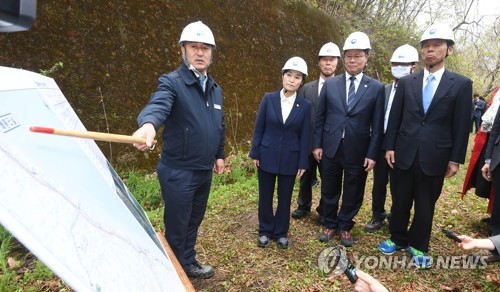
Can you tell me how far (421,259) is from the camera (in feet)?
10.5

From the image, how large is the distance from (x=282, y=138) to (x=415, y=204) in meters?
1.52

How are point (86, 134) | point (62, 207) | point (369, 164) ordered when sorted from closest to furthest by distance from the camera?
1. point (62, 207)
2. point (86, 134)
3. point (369, 164)

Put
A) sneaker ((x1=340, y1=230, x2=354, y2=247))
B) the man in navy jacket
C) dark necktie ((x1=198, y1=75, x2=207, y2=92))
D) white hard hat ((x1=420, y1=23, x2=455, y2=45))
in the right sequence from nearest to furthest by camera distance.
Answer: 1. the man in navy jacket
2. dark necktie ((x1=198, y1=75, x2=207, y2=92))
3. white hard hat ((x1=420, y1=23, x2=455, y2=45))
4. sneaker ((x1=340, y1=230, x2=354, y2=247))

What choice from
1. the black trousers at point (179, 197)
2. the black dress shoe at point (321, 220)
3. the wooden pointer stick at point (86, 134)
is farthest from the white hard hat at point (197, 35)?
the black dress shoe at point (321, 220)

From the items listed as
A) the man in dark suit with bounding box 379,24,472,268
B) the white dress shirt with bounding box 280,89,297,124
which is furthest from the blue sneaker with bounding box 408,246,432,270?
the white dress shirt with bounding box 280,89,297,124

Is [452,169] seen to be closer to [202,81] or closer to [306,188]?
[306,188]

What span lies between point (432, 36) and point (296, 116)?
1.47 meters

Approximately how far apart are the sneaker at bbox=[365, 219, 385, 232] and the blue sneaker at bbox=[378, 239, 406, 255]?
0.47 metres

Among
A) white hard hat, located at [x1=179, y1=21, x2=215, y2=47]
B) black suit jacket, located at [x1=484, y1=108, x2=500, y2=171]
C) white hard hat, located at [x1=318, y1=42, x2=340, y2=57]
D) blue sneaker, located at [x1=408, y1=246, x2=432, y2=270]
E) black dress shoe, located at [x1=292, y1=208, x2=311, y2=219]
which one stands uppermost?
white hard hat, located at [x1=318, y1=42, x2=340, y2=57]

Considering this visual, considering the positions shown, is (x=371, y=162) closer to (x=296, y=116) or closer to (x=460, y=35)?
(x=296, y=116)

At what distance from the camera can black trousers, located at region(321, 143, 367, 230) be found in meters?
3.50

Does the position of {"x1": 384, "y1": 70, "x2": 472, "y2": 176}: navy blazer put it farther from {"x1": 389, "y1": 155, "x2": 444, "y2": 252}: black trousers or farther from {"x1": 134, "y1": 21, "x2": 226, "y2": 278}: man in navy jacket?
{"x1": 134, "y1": 21, "x2": 226, "y2": 278}: man in navy jacket

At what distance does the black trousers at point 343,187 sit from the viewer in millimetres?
3504

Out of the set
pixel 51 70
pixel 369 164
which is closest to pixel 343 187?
pixel 369 164
